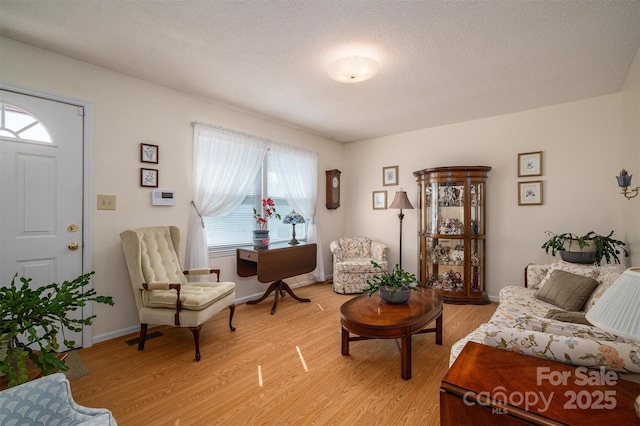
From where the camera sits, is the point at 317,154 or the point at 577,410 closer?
the point at 577,410

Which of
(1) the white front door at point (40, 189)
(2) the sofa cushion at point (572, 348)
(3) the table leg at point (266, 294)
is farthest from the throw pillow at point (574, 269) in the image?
(1) the white front door at point (40, 189)

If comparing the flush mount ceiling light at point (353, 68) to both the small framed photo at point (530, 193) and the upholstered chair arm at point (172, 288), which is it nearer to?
the upholstered chair arm at point (172, 288)

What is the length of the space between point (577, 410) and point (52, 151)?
3.35m

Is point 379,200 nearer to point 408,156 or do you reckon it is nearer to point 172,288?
point 408,156

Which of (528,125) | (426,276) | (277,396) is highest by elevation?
(528,125)

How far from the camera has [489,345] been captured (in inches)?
47.6

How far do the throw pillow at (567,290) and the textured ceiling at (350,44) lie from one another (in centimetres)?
174

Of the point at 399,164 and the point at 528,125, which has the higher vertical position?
the point at 528,125

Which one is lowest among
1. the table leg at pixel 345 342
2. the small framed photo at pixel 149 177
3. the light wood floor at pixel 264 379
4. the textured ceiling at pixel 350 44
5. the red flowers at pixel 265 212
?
the light wood floor at pixel 264 379

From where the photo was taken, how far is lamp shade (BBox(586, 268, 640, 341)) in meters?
0.73

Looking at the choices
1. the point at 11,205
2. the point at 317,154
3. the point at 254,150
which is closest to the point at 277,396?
the point at 11,205

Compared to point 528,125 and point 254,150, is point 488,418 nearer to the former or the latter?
point 254,150

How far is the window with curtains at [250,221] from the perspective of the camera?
3.42 meters

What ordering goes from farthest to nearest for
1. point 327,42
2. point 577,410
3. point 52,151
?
point 52,151
point 327,42
point 577,410
